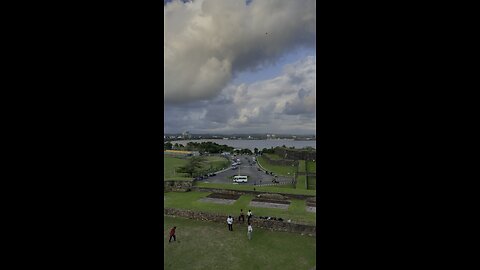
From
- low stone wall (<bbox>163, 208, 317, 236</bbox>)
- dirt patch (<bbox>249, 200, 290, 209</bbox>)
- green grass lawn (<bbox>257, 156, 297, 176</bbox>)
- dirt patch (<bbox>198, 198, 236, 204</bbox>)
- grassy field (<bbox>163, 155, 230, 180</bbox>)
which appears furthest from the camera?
green grass lawn (<bbox>257, 156, 297, 176</bbox>)

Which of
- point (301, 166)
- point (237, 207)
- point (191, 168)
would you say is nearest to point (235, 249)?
point (237, 207)

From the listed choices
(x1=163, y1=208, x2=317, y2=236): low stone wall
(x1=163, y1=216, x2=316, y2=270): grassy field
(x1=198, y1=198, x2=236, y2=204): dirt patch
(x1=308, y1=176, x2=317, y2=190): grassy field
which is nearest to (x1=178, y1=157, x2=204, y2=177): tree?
(x1=198, y1=198, x2=236, y2=204): dirt patch

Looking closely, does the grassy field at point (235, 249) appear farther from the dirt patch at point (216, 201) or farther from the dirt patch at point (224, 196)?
the dirt patch at point (224, 196)

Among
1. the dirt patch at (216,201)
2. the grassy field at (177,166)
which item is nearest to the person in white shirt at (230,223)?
the dirt patch at (216,201)

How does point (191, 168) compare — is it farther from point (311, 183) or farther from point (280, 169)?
point (311, 183)

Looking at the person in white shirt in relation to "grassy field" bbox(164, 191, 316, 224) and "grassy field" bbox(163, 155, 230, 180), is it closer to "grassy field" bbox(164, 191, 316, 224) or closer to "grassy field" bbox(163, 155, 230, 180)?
"grassy field" bbox(164, 191, 316, 224)
